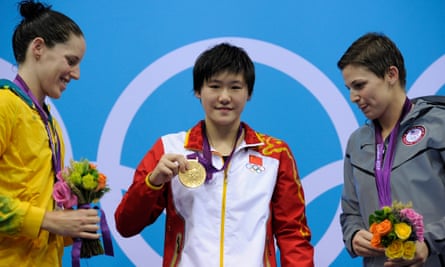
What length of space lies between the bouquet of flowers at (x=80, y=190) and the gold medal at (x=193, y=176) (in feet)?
0.93

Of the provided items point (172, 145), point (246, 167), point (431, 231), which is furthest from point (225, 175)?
point (431, 231)

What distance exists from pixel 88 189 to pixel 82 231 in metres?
0.14

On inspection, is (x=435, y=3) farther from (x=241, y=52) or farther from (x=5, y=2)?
(x=5, y=2)

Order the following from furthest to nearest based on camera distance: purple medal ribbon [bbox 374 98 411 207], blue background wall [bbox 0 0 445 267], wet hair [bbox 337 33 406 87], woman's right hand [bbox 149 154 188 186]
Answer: blue background wall [bbox 0 0 445 267] < wet hair [bbox 337 33 406 87] < purple medal ribbon [bbox 374 98 411 207] < woman's right hand [bbox 149 154 188 186]

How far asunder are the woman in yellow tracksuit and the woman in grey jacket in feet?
3.41

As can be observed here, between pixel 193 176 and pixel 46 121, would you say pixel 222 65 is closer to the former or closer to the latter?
pixel 193 176

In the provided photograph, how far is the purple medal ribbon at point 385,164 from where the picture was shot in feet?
7.39

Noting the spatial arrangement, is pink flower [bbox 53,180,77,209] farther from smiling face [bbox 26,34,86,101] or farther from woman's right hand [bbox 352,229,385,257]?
woman's right hand [bbox 352,229,385,257]

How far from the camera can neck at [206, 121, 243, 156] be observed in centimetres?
240

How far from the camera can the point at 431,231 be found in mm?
2117

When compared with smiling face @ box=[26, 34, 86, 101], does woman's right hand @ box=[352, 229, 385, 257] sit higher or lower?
lower

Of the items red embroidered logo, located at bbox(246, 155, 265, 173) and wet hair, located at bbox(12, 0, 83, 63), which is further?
red embroidered logo, located at bbox(246, 155, 265, 173)

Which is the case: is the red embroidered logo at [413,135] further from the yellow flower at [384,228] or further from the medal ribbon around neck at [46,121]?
the medal ribbon around neck at [46,121]

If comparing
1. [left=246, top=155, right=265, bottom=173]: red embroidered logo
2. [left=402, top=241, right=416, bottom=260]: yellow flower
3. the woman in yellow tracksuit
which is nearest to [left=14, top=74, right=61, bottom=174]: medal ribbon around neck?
the woman in yellow tracksuit
